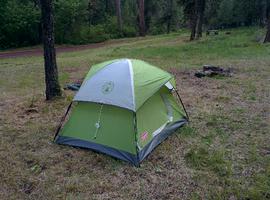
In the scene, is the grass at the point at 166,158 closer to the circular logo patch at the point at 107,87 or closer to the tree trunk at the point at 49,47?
the tree trunk at the point at 49,47

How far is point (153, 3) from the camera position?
3578cm

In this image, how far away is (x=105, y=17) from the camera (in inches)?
1372

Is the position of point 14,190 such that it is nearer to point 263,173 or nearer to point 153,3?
point 263,173

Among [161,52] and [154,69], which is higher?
[154,69]

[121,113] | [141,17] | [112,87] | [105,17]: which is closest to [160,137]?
[121,113]

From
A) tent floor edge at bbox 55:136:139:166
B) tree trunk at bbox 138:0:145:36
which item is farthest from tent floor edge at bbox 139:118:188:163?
tree trunk at bbox 138:0:145:36

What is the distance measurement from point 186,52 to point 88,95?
1108 cm

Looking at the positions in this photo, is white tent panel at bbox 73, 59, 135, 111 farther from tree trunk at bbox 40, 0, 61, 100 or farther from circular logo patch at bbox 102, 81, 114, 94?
tree trunk at bbox 40, 0, 61, 100

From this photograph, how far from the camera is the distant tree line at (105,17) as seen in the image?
24.2 meters

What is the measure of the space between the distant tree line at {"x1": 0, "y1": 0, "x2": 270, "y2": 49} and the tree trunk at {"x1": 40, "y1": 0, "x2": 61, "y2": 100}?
14817 millimetres

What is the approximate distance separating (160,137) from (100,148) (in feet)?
3.21

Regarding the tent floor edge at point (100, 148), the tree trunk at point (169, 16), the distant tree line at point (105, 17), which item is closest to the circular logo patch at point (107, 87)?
the tent floor edge at point (100, 148)

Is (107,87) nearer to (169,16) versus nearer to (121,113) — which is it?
(121,113)

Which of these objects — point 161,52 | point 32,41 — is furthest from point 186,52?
point 32,41
